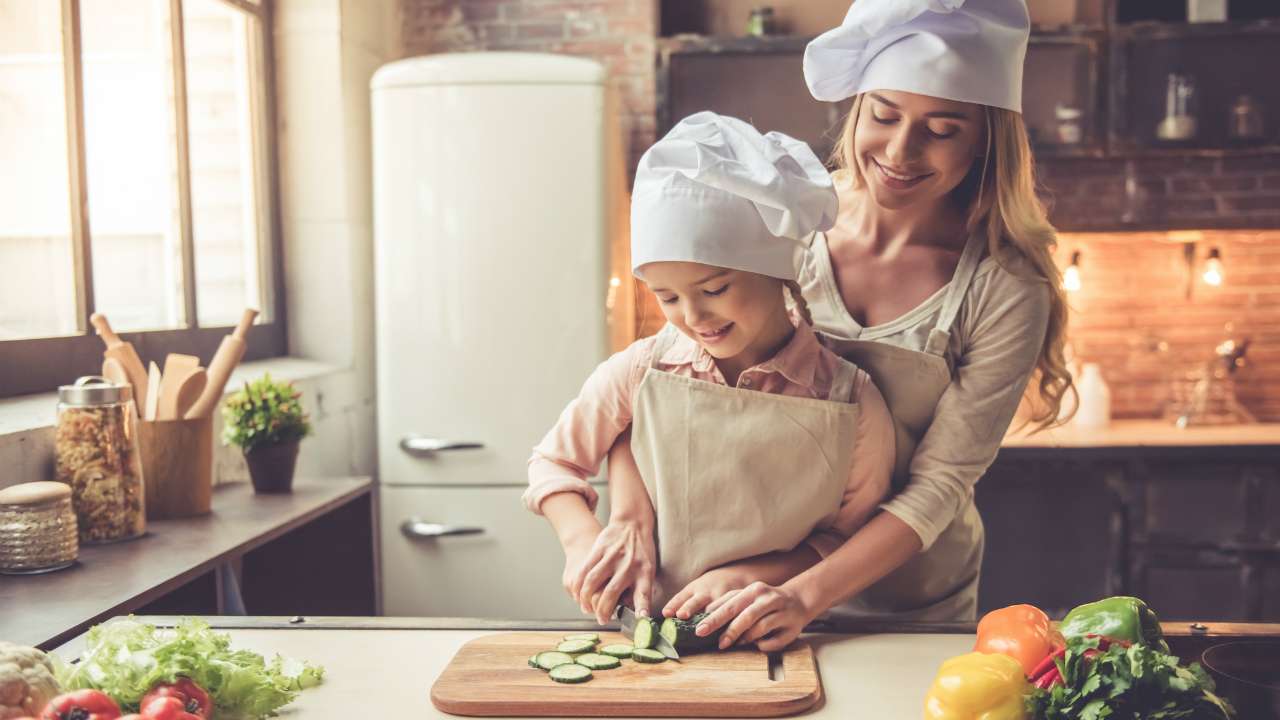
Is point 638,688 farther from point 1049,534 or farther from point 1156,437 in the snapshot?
point 1156,437

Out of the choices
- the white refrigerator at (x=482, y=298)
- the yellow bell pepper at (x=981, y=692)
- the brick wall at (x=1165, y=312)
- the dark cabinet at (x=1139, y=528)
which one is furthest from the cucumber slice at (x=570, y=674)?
the brick wall at (x=1165, y=312)

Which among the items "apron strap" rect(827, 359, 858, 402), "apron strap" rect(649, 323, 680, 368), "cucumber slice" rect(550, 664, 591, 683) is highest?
"apron strap" rect(649, 323, 680, 368)

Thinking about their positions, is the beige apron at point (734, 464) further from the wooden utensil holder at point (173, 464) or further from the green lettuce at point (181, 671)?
the wooden utensil holder at point (173, 464)

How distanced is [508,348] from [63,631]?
185 centimetres

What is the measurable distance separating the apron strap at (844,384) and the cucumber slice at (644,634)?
0.39 m

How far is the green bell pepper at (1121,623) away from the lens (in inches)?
41.3

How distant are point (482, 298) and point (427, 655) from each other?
6.46 feet

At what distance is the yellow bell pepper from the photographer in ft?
3.26

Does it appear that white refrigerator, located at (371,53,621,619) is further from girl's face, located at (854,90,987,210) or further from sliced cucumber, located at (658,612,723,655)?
sliced cucumber, located at (658,612,723,655)

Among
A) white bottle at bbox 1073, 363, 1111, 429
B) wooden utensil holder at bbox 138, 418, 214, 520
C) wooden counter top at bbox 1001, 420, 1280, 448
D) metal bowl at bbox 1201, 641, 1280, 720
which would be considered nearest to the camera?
metal bowl at bbox 1201, 641, 1280, 720

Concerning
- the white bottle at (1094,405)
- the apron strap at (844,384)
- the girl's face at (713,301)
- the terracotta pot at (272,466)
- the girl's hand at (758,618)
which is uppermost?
the girl's face at (713,301)

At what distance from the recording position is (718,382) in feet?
4.81

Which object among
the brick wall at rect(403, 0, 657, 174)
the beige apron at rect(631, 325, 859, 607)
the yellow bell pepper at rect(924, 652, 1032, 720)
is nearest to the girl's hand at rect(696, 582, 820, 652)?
the beige apron at rect(631, 325, 859, 607)

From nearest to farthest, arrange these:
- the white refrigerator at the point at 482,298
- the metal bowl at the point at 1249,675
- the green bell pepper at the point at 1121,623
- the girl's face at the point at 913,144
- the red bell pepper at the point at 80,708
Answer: the metal bowl at the point at 1249,675 → the red bell pepper at the point at 80,708 → the green bell pepper at the point at 1121,623 → the girl's face at the point at 913,144 → the white refrigerator at the point at 482,298
